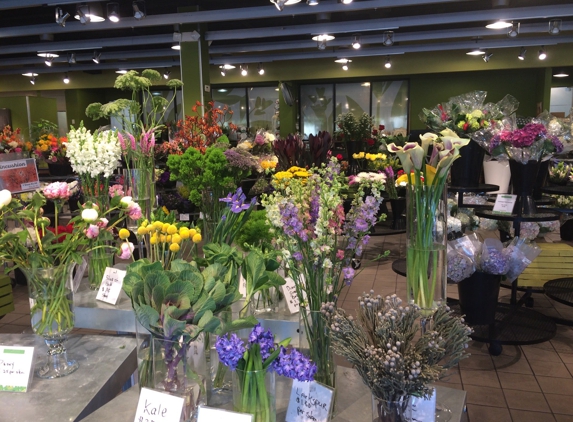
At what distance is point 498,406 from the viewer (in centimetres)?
274

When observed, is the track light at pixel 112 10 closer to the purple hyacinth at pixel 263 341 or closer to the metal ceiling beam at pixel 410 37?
the metal ceiling beam at pixel 410 37

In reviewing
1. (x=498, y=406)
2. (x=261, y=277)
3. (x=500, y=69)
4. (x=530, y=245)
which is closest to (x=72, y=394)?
(x=261, y=277)

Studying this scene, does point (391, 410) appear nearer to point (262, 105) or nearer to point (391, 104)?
point (391, 104)

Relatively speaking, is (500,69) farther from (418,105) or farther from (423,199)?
(423,199)

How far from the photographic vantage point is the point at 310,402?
1218 mm

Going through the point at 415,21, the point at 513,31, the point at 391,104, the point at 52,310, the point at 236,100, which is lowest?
the point at 52,310

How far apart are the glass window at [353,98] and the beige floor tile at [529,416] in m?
11.1

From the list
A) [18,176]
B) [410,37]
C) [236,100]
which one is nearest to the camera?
[18,176]

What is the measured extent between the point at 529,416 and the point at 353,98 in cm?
1136

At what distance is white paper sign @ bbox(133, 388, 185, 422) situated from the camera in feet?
3.80

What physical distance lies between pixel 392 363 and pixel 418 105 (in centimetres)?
1234

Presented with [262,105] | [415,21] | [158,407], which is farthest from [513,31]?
[158,407]

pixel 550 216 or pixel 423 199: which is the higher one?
pixel 423 199

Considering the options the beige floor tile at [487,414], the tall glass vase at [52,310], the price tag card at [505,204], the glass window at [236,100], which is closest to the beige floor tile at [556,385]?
the beige floor tile at [487,414]
